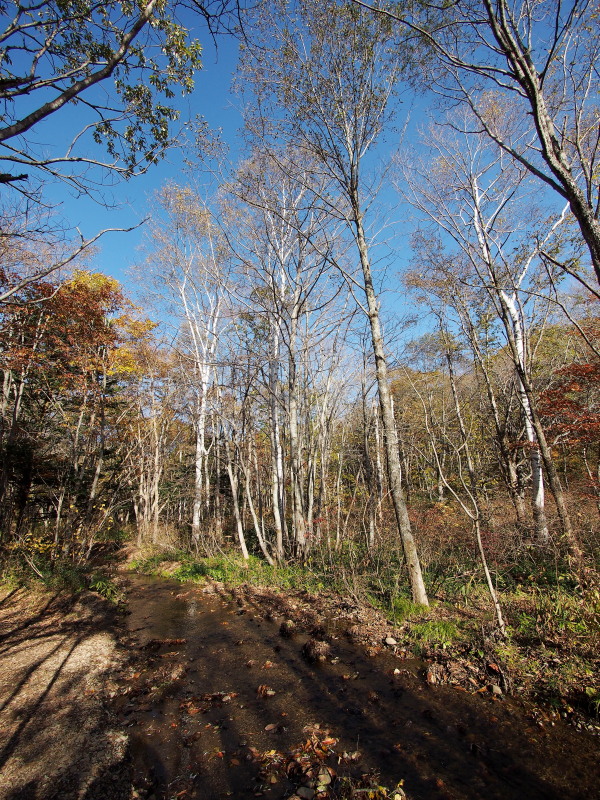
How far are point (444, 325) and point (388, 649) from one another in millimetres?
11056

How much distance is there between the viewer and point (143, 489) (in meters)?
17.6

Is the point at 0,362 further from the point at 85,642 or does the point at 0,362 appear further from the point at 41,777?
the point at 41,777

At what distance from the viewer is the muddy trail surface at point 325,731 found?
2842mm

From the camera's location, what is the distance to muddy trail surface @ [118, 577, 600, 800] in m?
2.84

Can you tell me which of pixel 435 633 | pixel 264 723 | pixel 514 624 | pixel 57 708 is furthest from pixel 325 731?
pixel 514 624

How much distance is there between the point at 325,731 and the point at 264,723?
26.5 inches

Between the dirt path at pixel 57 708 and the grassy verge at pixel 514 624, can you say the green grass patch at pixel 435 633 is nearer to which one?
the grassy verge at pixel 514 624

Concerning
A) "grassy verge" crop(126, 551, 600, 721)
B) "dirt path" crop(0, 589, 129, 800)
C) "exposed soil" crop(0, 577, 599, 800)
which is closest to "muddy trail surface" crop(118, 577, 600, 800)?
"exposed soil" crop(0, 577, 599, 800)

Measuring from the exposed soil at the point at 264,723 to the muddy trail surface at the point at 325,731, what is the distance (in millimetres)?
16

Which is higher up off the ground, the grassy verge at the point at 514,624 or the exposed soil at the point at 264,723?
the grassy verge at the point at 514,624

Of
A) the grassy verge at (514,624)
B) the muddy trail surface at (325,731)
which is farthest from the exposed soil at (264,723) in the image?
the grassy verge at (514,624)

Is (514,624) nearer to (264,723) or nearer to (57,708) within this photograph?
(264,723)

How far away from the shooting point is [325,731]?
11.6ft

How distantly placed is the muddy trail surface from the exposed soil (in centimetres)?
2
